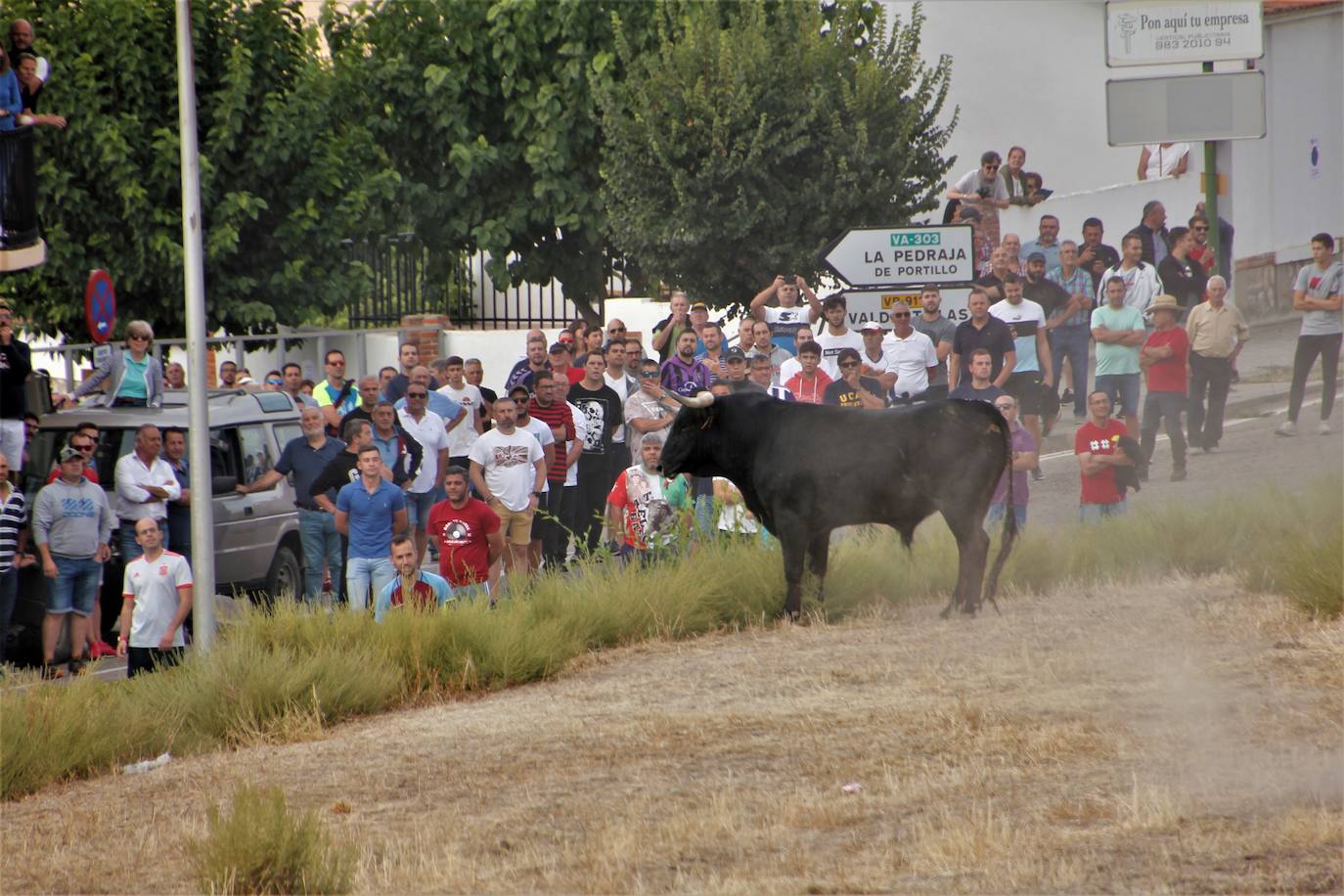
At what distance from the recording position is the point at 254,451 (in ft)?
52.7

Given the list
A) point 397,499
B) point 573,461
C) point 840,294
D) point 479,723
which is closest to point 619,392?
point 573,461

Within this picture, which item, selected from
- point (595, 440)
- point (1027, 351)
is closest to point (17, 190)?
point (595, 440)

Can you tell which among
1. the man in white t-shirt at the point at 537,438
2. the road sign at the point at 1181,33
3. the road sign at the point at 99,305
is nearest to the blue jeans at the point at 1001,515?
the road sign at the point at 1181,33

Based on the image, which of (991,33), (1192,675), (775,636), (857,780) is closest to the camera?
(857,780)

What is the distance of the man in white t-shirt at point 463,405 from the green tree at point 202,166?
7759mm

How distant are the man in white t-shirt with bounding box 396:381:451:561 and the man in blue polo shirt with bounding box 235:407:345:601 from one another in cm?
65

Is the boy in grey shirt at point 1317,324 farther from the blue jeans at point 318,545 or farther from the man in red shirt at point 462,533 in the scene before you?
the blue jeans at point 318,545

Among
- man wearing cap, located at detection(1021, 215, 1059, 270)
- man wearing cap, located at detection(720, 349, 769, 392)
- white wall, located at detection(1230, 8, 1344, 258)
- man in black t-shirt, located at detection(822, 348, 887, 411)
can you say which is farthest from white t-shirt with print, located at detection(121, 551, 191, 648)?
man wearing cap, located at detection(1021, 215, 1059, 270)

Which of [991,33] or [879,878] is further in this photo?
[991,33]

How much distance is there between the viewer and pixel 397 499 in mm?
13391

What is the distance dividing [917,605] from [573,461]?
14.0 ft

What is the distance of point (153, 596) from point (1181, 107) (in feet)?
25.1

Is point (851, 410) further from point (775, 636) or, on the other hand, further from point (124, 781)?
point (124, 781)

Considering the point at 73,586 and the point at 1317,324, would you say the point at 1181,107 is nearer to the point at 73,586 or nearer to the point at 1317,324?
the point at 1317,324
